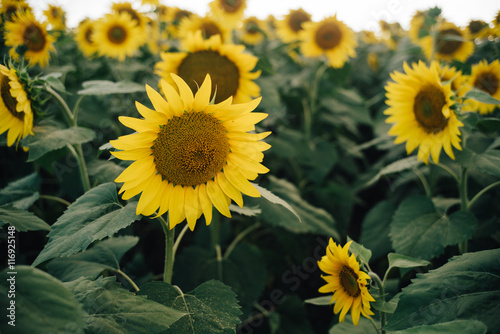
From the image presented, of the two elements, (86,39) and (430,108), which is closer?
(430,108)

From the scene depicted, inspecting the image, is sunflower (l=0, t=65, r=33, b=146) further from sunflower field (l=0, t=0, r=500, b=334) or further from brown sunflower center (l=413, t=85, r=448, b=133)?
brown sunflower center (l=413, t=85, r=448, b=133)

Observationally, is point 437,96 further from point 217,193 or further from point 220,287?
point 220,287

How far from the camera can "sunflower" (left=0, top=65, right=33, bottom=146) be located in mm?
1322

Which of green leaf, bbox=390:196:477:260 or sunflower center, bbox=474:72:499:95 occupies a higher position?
sunflower center, bbox=474:72:499:95

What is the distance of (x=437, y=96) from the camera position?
1.71 meters

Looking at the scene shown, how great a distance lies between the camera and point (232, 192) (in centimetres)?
122

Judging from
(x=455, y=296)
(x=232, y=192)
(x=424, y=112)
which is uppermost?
(x=424, y=112)

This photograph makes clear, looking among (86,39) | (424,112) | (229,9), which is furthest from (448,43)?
(86,39)

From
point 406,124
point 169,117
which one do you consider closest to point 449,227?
point 406,124

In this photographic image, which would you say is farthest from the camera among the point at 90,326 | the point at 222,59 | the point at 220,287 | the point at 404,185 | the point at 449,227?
the point at 404,185

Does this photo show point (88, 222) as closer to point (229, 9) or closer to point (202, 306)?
point (202, 306)

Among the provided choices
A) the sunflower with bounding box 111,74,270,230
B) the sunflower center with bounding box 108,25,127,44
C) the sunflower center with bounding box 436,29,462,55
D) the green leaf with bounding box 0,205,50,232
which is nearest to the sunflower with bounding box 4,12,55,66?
the sunflower center with bounding box 108,25,127,44

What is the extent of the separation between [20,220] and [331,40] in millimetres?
2905

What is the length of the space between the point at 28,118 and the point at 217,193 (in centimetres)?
92
